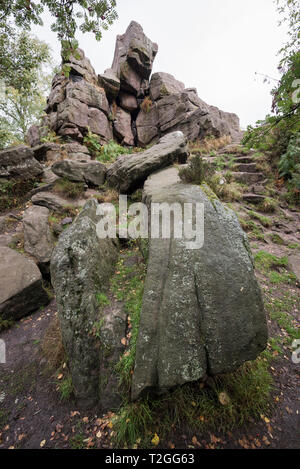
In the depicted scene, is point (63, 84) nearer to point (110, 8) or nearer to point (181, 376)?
point (110, 8)

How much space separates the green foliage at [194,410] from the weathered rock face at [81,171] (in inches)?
297

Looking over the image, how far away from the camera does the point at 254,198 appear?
8336 millimetres

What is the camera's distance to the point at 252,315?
8.75 ft

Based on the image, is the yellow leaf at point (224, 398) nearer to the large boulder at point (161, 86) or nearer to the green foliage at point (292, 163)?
the green foliage at point (292, 163)

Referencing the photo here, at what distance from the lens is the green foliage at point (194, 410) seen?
2.42 meters

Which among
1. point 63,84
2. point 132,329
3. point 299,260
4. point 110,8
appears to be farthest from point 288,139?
point 63,84

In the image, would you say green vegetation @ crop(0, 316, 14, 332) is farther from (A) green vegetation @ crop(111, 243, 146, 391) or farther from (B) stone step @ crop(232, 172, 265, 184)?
(B) stone step @ crop(232, 172, 265, 184)

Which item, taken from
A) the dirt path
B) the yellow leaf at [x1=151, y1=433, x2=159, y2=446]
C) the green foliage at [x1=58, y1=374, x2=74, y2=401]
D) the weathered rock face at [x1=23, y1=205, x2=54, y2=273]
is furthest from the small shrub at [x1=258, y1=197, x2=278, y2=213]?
the green foliage at [x1=58, y1=374, x2=74, y2=401]

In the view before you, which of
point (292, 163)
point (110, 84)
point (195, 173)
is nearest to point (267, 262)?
point (195, 173)

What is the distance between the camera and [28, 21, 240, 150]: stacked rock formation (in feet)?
39.9

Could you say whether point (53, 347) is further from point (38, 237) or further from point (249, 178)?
point (249, 178)

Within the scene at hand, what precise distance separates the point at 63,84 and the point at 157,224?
1510 centimetres

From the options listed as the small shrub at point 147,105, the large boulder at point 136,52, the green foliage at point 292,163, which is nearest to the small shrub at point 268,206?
the green foliage at point 292,163

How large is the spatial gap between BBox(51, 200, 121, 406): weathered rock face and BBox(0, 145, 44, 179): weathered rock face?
5925 mm
